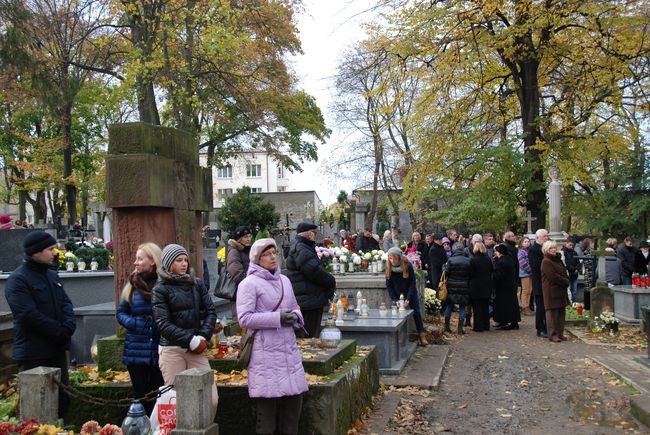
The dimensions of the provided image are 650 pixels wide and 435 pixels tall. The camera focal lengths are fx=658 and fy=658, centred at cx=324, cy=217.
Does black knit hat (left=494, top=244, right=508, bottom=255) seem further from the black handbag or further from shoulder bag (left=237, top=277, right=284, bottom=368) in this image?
shoulder bag (left=237, top=277, right=284, bottom=368)

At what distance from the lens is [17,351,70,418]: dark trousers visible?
5605 millimetres

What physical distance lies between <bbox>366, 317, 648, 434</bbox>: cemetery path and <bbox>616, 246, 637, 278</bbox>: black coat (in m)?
6.91

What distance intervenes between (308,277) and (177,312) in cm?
302

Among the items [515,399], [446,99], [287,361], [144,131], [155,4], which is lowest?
[515,399]

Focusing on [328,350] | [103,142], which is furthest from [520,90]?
[103,142]

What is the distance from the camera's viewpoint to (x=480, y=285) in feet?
43.3

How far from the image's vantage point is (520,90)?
20.7m

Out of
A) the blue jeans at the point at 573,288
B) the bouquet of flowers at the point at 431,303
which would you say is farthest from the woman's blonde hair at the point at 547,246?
the blue jeans at the point at 573,288

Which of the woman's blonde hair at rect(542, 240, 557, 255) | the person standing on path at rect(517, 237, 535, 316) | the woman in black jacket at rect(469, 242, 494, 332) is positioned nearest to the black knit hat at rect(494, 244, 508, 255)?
the woman in black jacket at rect(469, 242, 494, 332)

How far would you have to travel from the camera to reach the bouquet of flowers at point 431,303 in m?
14.1

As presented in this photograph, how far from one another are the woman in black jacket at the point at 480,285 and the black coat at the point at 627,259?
19.5 feet

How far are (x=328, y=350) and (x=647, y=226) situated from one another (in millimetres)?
29742

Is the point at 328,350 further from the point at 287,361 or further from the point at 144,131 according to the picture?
the point at 144,131

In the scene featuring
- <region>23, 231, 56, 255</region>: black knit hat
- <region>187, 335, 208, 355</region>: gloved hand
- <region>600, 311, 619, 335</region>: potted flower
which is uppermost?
<region>23, 231, 56, 255</region>: black knit hat
